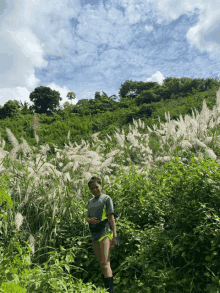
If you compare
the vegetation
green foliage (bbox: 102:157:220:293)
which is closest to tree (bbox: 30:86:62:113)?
the vegetation

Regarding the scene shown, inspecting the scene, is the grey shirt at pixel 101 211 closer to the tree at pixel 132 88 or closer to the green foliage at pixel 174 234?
the green foliage at pixel 174 234

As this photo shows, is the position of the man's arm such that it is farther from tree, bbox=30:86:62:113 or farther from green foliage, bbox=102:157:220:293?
tree, bbox=30:86:62:113

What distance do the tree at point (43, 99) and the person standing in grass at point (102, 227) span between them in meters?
28.8

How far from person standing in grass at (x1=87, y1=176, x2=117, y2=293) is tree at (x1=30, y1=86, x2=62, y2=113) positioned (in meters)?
28.8

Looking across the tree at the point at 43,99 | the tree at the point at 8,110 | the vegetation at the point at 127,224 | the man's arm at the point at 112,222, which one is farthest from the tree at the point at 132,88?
the man's arm at the point at 112,222

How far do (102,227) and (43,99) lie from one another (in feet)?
99.4

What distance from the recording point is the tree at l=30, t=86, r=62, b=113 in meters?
29.7

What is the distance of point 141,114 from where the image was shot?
14.5 meters

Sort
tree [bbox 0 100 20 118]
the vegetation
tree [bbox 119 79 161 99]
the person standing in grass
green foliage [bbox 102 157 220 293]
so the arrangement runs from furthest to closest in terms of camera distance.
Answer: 1. tree [bbox 119 79 161 99]
2. tree [bbox 0 100 20 118]
3. the person standing in grass
4. green foliage [bbox 102 157 220 293]
5. the vegetation

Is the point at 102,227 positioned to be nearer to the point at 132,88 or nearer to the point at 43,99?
the point at 132,88

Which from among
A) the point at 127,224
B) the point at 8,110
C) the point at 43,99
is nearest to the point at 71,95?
the point at 43,99

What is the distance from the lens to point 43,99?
30000 millimetres

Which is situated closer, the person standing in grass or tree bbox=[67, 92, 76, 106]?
the person standing in grass

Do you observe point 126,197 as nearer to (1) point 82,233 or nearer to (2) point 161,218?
(2) point 161,218
